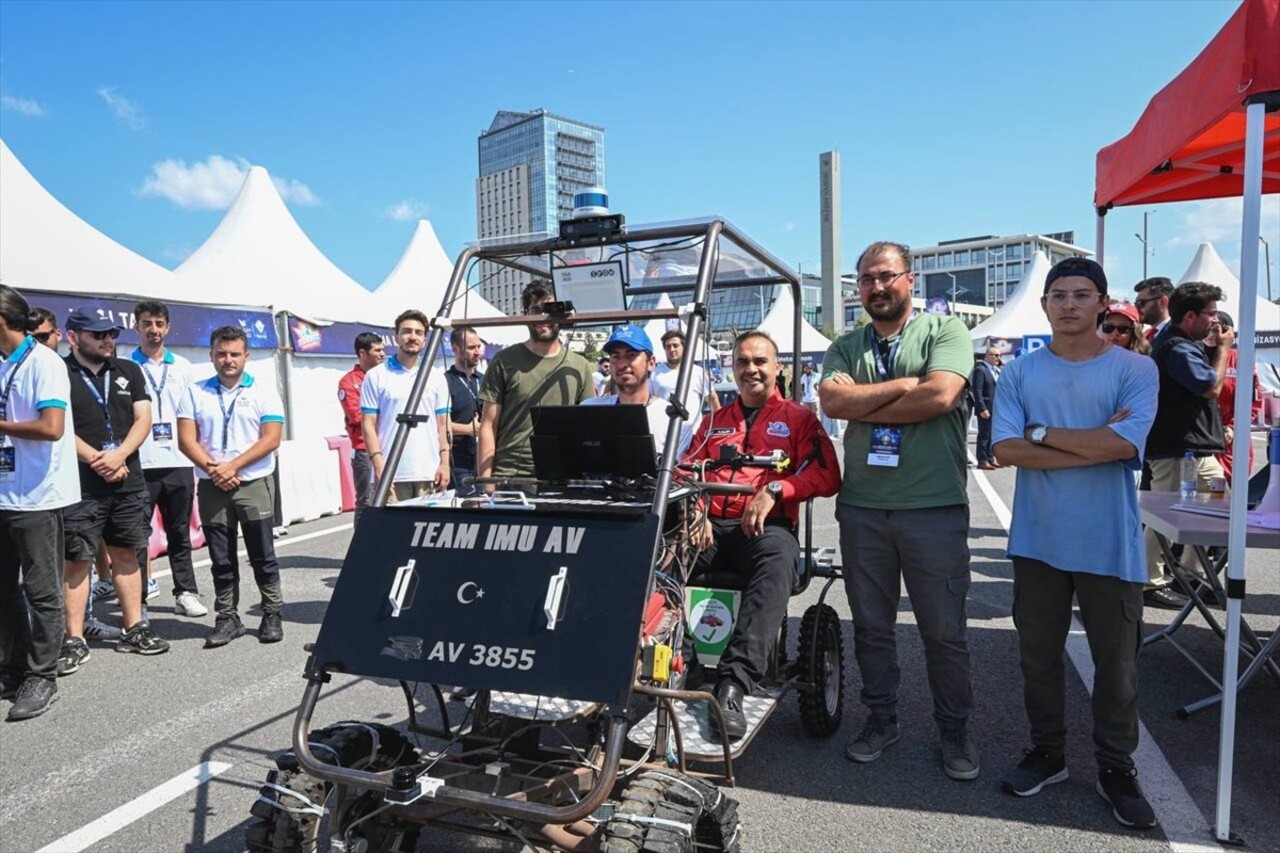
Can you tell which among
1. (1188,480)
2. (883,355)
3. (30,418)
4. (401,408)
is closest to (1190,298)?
(1188,480)

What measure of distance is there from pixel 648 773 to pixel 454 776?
22.8 inches

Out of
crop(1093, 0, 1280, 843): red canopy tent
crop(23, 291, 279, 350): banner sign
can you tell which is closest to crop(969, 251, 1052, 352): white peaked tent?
crop(23, 291, 279, 350): banner sign

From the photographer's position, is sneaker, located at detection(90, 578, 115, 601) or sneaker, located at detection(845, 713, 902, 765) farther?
sneaker, located at detection(90, 578, 115, 601)

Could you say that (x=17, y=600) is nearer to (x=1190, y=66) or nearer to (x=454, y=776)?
(x=454, y=776)

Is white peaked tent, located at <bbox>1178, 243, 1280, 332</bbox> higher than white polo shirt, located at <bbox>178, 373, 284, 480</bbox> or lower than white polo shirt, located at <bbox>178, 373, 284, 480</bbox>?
higher

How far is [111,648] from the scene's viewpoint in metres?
5.46

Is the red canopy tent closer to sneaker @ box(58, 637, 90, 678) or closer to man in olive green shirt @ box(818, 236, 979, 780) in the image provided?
man in olive green shirt @ box(818, 236, 979, 780)

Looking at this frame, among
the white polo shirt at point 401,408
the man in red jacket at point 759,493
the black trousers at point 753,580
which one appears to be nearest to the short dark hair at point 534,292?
the man in red jacket at point 759,493

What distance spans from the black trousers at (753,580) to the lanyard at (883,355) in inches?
31.4

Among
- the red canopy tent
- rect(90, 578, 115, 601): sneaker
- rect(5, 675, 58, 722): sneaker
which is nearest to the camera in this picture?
the red canopy tent

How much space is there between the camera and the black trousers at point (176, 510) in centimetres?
634

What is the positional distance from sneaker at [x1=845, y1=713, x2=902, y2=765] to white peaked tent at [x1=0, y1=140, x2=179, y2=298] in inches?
366

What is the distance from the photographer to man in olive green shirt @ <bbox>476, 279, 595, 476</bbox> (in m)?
4.59

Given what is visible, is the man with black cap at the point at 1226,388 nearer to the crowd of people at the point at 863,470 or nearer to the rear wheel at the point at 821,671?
the crowd of people at the point at 863,470
